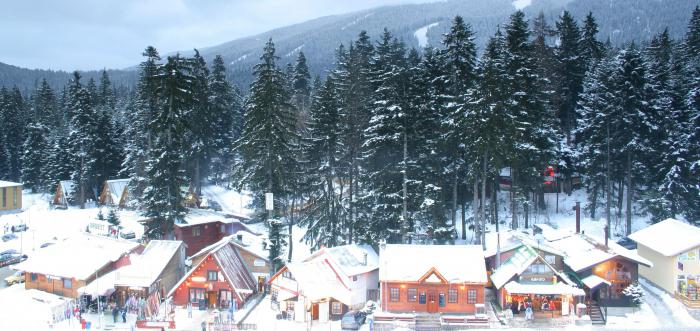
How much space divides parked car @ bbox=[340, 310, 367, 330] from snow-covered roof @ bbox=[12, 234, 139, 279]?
22009 millimetres

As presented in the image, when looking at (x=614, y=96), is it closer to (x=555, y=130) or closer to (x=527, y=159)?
(x=555, y=130)

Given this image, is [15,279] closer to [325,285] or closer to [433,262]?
[325,285]

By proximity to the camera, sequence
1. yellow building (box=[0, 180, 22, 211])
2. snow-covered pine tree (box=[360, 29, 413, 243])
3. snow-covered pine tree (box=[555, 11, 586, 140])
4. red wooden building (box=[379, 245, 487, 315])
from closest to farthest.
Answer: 1. red wooden building (box=[379, 245, 487, 315])
2. snow-covered pine tree (box=[360, 29, 413, 243])
3. snow-covered pine tree (box=[555, 11, 586, 140])
4. yellow building (box=[0, 180, 22, 211])

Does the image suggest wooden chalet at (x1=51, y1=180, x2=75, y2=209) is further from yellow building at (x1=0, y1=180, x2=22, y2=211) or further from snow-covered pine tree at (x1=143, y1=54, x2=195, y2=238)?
snow-covered pine tree at (x1=143, y1=54, x2=195, y2=238)


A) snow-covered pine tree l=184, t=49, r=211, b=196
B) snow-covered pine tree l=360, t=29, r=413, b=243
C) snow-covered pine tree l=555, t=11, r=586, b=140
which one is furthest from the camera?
snow-covered pine tree l=184, t=49, r=211, b=196

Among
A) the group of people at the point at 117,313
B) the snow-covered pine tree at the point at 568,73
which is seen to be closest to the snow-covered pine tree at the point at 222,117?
the group of people at the point at 117,313

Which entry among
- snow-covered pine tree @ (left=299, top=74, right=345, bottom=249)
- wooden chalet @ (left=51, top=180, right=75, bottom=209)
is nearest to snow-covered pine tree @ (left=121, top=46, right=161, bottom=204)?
wooden chalet @ (left=51, top=180, right=75, bottom=209)

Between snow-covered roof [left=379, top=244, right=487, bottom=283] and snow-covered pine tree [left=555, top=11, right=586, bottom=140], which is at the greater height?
snow-covered pine tree [left=555, top=11, right=586, bottom=140]

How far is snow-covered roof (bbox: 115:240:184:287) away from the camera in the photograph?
4503 centimetres

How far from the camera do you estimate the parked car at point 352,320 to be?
3984cm

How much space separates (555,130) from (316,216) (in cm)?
2565

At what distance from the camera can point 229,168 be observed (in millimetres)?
79375

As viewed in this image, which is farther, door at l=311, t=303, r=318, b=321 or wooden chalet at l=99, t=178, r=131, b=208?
wooden chalet at l=99, t=178, r=131, b=208

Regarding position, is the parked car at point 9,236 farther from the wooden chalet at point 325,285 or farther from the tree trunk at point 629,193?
the tree trunk at point 629,193
